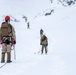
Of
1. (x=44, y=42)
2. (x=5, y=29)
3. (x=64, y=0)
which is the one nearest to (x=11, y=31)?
(x=5, y=29)

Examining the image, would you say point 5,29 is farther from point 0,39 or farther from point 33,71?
point 33,71

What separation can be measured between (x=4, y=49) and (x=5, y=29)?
74cm

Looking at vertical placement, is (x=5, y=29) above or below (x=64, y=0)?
below

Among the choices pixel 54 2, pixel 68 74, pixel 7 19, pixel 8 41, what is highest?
pixel 54 2

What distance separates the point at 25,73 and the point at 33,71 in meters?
0.40

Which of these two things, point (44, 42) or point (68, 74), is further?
point (44, 42)

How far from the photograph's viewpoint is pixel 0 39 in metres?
10.7

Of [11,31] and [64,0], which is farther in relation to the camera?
[64,0]

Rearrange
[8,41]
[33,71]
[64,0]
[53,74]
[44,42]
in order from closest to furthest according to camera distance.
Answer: [53,74]
[33,71]
[8,41]
[44,42]
[64,0]

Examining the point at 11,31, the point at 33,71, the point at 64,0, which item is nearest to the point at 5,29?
the point at 11,31

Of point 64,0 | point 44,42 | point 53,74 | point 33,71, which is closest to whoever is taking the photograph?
point 53,74

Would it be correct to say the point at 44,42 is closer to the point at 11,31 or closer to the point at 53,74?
the point at 11,31

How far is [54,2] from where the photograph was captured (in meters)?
125

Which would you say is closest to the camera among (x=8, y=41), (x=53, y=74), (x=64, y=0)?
(x=53, y=74)
